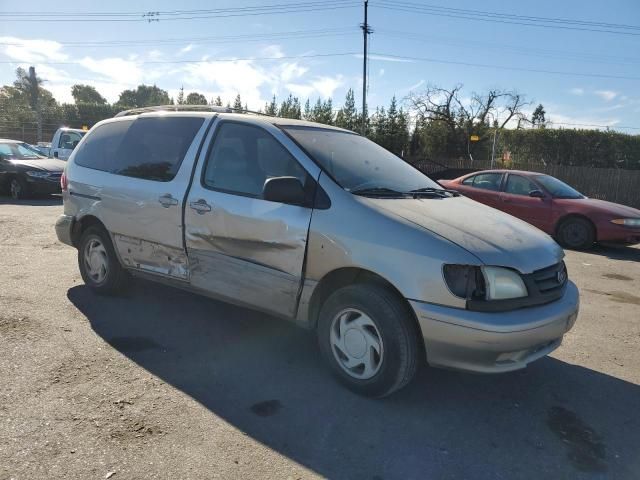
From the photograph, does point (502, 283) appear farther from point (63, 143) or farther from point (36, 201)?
point (63, 143)

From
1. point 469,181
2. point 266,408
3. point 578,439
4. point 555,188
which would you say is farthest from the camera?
point 469,181

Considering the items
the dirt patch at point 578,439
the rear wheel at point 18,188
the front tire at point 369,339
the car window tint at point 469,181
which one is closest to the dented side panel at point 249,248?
the front tire at point 369,339

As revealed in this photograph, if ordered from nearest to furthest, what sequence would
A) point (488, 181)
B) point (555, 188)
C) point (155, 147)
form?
point (155, 147), point (555, 188), point (488, 181)

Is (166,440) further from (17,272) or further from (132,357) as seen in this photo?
(17,272)

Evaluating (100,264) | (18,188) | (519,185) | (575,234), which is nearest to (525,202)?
(519,185)

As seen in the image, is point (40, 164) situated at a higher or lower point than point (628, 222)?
higher

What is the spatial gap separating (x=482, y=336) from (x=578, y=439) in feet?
2.89

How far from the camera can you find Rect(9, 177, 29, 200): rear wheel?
12.9 m

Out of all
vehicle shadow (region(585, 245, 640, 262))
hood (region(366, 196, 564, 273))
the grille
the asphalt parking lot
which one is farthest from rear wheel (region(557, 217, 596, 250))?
the grille

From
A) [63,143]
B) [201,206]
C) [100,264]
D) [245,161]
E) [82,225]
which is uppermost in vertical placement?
[63,143]

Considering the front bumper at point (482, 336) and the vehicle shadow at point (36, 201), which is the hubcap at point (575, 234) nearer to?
the front bumper at point (482, 336)

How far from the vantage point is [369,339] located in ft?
10.7

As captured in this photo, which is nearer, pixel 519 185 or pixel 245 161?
pixel 245 161

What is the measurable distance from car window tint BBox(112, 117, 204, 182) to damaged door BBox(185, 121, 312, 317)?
35 cm
